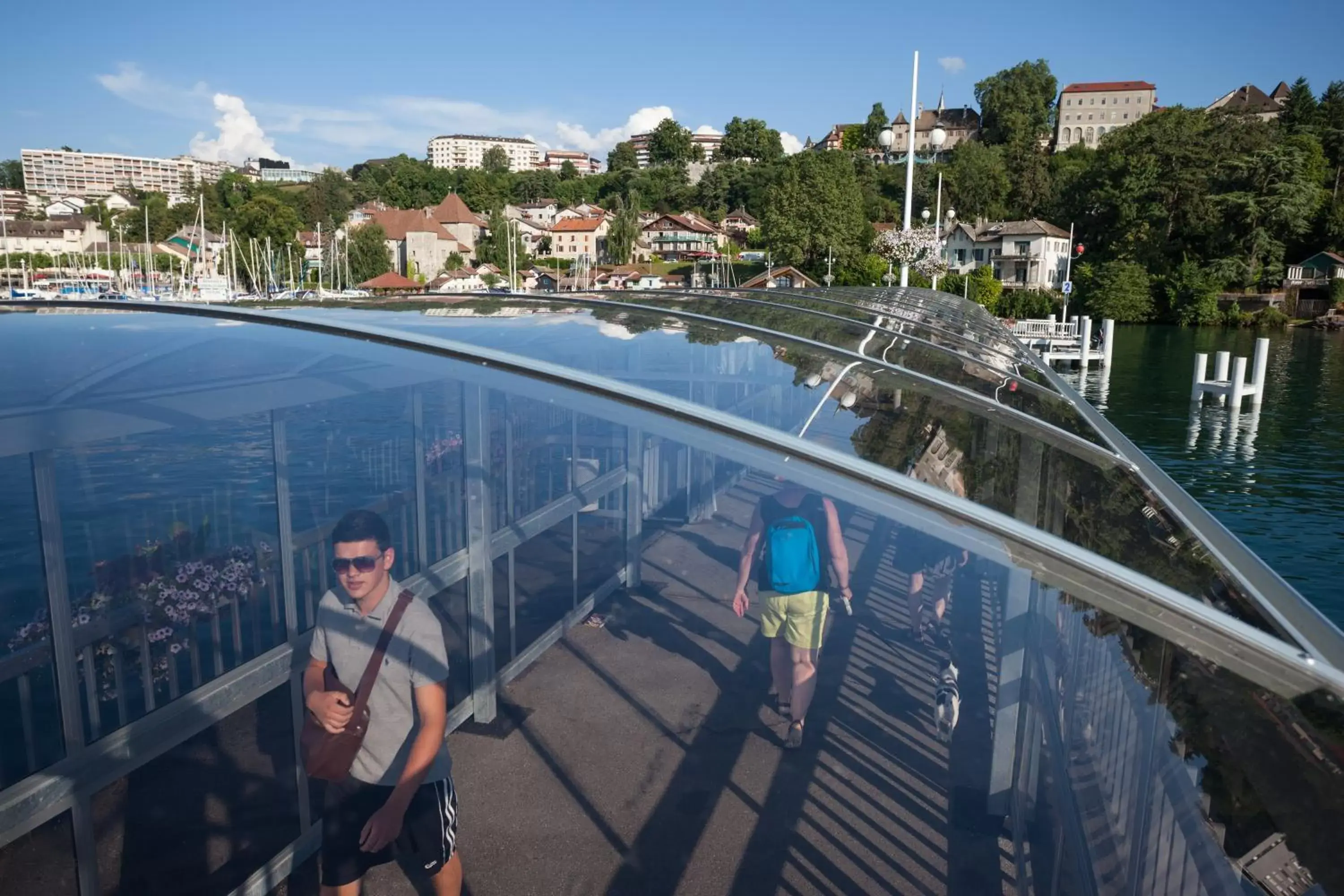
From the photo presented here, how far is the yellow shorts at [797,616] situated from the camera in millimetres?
3770

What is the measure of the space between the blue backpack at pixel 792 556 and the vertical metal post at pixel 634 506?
7.77ft

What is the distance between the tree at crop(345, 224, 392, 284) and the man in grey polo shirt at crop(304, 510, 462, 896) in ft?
266

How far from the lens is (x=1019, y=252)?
2837 inches

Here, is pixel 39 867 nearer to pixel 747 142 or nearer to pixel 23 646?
pixel 23 646

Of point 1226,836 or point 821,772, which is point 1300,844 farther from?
point 821,772

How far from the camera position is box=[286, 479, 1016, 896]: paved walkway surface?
3.31 metres

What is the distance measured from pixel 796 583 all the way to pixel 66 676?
2434 millimetres

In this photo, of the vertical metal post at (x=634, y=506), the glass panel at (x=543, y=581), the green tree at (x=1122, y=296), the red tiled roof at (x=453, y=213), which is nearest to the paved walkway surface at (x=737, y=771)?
the glass panel at (x=543, y=581)

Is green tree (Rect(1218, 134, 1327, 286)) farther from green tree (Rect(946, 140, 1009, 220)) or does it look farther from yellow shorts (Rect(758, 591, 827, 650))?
yellow shorts (Rect(758, 591, 827, 650))

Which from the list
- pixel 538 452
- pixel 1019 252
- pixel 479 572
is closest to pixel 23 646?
pixel 538 452

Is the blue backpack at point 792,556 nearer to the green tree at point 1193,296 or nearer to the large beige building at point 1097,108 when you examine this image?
the green tree at point 1193,296

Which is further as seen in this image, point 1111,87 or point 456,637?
point 1111,87

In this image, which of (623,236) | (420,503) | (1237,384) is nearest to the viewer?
(420,503)

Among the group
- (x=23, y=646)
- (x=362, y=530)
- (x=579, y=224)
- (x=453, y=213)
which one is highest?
(x=453, y=213)
